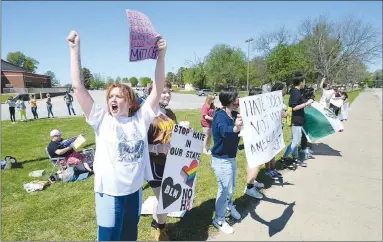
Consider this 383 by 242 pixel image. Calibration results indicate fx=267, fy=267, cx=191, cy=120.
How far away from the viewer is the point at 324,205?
4348 millimetres

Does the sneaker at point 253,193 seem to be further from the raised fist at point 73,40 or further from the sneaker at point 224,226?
the raised fist at point 73,40

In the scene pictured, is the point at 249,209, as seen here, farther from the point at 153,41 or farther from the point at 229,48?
the point at 229,48

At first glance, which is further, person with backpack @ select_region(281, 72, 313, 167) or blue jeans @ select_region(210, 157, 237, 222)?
person with backpack @ select_region(281, 72, 313, 167)

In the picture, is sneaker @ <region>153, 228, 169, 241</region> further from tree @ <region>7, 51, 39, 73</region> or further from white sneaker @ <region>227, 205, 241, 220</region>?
tree @ <region>7, 51, 39, 73</region>

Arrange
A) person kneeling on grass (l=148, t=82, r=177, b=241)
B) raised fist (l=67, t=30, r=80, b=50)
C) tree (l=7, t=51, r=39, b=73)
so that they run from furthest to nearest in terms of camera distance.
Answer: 1. tree (l=7, t=51, r=39, b=73)
2. person kneeling on grass (l=148, t=82, r=177, b=241)
3. raised fist (l=67, t=30, r=80, b=50)

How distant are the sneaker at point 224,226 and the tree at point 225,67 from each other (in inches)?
2504

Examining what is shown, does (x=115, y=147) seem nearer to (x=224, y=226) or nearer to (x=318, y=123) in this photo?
(x=224, y=226)

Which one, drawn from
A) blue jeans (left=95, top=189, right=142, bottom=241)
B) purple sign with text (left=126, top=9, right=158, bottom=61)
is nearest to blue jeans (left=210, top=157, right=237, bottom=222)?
blue jeans (left=95, top=189, right=142, bottom=241)

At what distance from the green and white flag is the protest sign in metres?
2.62

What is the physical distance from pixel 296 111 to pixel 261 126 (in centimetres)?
249

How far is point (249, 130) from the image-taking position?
3.63m

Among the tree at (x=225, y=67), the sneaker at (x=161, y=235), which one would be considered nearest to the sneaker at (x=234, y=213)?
the sneaker at (x=161, y=235)

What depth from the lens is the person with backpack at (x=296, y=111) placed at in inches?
229

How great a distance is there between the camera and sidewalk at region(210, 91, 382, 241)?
3572 mm
